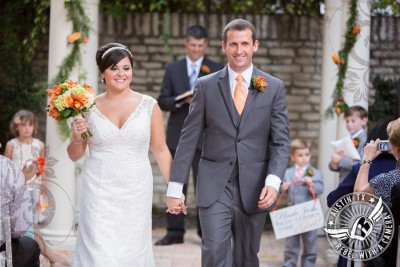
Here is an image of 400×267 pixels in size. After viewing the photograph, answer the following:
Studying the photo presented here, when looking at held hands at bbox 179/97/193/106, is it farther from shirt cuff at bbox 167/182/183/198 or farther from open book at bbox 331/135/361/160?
shirt cuff at bbox 167/182/183/198

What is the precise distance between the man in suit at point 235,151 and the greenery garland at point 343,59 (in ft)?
9.81

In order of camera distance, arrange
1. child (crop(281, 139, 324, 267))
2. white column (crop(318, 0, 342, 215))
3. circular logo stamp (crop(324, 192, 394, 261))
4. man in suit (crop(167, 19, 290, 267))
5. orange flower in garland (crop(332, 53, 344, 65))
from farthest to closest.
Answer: white column (crop(318, 0, 342, 215)), orange flower in garland (crop(332, 53, 344, 65)), child (crop(281, 139, 324, 267)), man in suit (crop(167, 19, 290, 267)), circular logo stamp (crop(324, 192, 394, 261))

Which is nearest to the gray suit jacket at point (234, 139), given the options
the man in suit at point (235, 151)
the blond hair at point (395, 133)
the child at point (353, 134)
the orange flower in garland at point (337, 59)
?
the man in suit at point (235, 151)

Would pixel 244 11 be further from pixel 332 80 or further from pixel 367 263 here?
pixel 367 263

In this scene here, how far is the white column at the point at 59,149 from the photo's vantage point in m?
8.28

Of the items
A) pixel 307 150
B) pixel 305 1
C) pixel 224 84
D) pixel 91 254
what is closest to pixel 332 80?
pixel 307 150

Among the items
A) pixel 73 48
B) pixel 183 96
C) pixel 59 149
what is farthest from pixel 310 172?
pixel 73 48

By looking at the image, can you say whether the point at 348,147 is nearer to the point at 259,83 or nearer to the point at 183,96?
the point at 183,96

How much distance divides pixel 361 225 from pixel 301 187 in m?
2.60

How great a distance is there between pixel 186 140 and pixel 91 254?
0.95 meters

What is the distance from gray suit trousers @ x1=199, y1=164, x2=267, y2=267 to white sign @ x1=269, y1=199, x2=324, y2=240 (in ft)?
6.06

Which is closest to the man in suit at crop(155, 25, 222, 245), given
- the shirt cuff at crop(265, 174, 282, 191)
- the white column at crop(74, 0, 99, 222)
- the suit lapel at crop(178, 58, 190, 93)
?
the suit lapel at crop(178, 58, 190, 93)

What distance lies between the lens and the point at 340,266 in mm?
6039

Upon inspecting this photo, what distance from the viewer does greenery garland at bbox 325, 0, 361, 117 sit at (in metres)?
8.40
